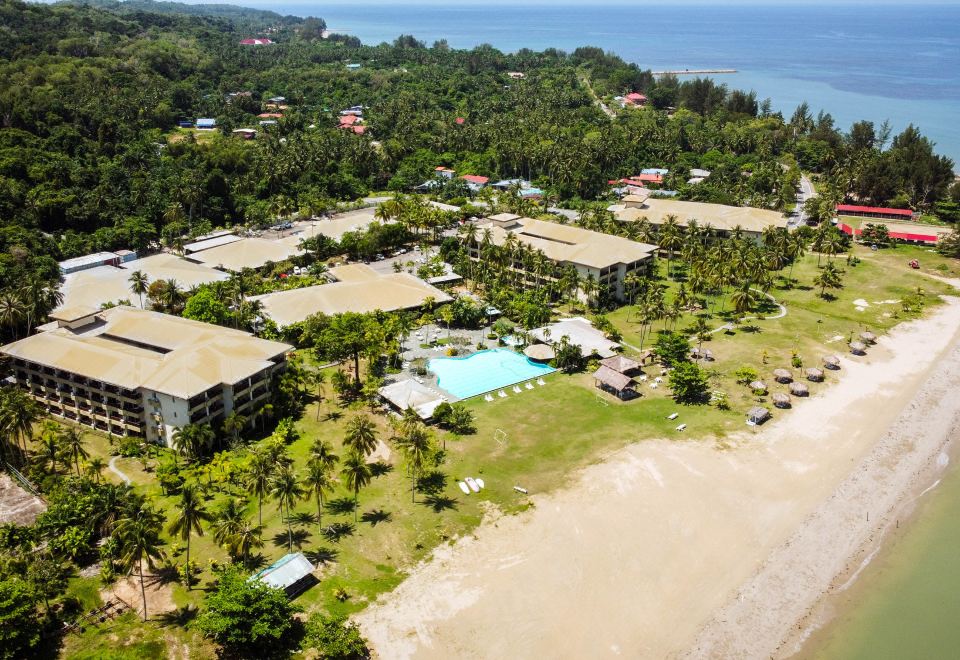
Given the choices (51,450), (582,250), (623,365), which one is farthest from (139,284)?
(623,365)

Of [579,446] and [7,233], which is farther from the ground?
[7,233]

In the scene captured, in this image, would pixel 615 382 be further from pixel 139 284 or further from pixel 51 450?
pixel 139 284

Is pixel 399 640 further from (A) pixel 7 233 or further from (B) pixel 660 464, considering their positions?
(A) pixel 7 233

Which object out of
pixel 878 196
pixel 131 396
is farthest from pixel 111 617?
pixel 878 196

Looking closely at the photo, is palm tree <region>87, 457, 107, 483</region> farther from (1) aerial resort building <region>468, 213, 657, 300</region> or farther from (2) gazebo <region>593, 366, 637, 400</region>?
(1) aerial resort building <region>468, 213, 657, 300</region>

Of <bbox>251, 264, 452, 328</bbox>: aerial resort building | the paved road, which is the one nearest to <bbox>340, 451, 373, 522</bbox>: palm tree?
<bbox>251, 264, 452, 328</bbox>: aerial resort building

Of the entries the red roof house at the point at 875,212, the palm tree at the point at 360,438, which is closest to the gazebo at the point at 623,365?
the palm tree at the point at 360,438
